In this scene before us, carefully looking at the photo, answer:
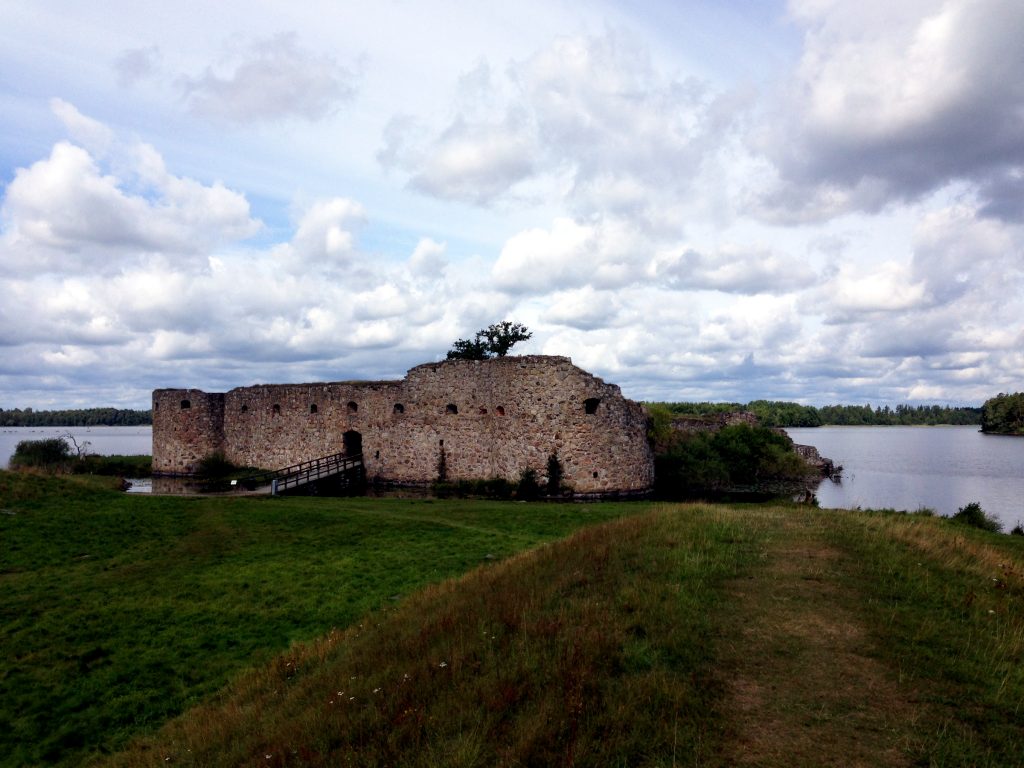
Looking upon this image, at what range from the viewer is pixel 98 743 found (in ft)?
21.2

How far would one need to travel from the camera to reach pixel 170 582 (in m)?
11.2

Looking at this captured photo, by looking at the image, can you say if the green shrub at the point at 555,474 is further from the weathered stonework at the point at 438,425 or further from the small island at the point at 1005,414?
the small island at the point at 1005,414

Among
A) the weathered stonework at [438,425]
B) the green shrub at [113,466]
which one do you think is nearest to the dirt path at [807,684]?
the weathered stonework at [438,425]

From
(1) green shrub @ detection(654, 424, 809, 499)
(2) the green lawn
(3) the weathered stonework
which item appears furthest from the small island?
(2) the green lawn

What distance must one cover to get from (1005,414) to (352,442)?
10419cm

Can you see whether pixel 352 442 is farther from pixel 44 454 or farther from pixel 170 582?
pixel 170 582

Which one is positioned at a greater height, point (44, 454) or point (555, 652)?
point (44, 454)

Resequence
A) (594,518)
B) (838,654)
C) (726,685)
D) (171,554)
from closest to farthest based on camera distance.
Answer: (726,685), (838,654), (171,554), (594,518)

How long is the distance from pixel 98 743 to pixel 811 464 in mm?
39078

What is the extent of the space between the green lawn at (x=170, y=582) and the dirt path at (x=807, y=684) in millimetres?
5790

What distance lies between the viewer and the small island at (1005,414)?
89744mm

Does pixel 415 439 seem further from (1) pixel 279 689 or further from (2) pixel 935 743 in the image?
(2) pixel 935 743

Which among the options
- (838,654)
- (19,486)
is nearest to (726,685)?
(838,654)

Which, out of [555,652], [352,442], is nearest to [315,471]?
[352,442]
